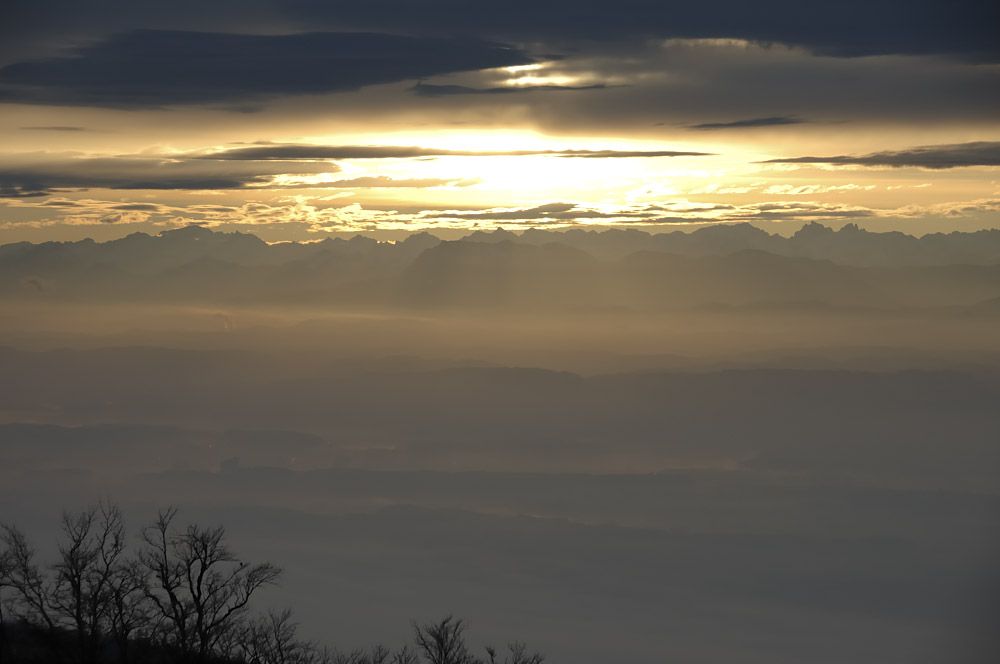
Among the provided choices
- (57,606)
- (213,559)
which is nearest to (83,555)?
(57,606)

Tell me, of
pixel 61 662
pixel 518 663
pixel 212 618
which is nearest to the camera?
pixel 61 662

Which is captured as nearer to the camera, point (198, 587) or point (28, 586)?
point (28, 586)

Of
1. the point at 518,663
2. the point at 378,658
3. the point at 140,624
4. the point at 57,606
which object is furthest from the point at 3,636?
the point at 518,663

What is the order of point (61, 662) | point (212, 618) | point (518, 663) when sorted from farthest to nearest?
point (518, 663)
point (212, 618)
point (61, 662)

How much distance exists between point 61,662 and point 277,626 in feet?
32.2

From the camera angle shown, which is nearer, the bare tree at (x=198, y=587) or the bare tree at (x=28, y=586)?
the bare tree at (x=28, y=586)

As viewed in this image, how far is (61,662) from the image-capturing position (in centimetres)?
4378

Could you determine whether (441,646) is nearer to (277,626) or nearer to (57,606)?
(277,626)

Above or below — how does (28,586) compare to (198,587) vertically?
below

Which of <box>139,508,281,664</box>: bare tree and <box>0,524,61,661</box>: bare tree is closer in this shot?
<box>0,524,61,661</box>: bare tree

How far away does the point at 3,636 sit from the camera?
44406 millimetres

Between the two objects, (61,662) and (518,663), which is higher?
(518,663)

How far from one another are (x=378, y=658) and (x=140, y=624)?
14.4 metres

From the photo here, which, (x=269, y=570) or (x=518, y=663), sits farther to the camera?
(x=518, y=663)
